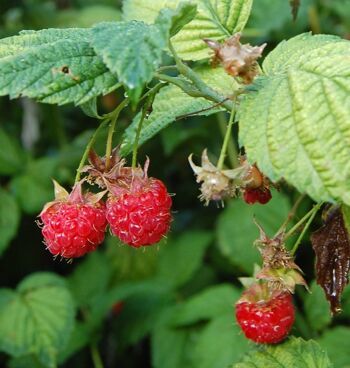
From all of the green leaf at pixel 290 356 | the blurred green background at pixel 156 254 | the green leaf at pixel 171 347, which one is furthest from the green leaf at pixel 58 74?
the green leaf at pixel 171 347

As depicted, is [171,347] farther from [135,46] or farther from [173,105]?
[135,46]

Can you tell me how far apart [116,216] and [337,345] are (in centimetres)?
104

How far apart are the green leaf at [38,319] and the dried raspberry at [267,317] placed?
1079 mm

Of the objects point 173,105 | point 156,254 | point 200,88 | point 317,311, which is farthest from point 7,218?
point 200,88

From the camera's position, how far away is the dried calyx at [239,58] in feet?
3.56

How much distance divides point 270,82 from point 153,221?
27 cm

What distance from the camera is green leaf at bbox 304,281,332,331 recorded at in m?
2.06

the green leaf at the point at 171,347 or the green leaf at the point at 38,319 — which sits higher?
the green leaf at the point at 38,319

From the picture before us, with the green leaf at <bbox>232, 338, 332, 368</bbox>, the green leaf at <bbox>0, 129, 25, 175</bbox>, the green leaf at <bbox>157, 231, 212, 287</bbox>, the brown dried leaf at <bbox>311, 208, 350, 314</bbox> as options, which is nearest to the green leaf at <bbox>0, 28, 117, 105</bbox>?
the brown dried leaf at <bbox>311, 208, 350, 314</bbox>

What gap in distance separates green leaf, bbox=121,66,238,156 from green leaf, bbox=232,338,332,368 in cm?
42

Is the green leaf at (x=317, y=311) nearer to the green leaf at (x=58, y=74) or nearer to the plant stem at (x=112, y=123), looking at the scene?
the plant stem at (x=112, y=123)

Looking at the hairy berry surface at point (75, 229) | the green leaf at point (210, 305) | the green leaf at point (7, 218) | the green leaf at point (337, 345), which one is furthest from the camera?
the green leaf at point (7, 218)

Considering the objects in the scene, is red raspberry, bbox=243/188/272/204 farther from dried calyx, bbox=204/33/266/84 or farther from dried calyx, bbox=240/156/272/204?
dried calyx, bbox=204/33/266/84

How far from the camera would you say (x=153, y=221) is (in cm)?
122
